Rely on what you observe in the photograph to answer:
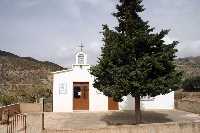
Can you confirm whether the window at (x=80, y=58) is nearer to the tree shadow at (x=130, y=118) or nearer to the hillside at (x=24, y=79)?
the tree shadow at (x=130, y=118)

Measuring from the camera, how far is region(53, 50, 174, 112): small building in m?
30.9

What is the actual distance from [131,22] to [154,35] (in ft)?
4.44

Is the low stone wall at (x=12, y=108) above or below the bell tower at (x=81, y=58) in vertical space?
below

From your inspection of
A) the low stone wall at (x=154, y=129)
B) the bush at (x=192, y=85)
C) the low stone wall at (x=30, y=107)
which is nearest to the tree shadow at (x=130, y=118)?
the low stone wall at (x=30, y=107)

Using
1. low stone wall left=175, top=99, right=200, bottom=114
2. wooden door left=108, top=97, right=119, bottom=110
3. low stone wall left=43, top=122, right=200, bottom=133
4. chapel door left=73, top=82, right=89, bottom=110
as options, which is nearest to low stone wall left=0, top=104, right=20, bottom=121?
chapel door left=73, top=82, right=89, bottom=110

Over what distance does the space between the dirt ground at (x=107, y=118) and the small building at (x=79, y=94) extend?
1.63 meters

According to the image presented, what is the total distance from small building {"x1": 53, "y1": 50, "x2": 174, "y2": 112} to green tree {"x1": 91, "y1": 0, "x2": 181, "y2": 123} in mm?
9950

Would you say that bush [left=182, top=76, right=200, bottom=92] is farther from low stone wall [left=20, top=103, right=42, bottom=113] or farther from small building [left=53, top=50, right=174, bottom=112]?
low stone wall [left=20, top=103, right=42, bottom=113]

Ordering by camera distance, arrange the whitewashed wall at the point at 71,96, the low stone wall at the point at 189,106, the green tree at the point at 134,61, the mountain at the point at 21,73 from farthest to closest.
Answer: the mountain at the point at 21,73 < the whitewashed wall at the point at 71,96 < the low stone wall at the point at 189,106 < the green tree at the point at 134,61

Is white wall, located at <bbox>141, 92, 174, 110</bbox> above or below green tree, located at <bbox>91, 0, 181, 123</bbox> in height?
below

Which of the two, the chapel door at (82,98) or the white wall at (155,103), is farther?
the white wall at (155,103)

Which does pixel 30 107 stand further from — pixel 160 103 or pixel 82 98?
pixel 160 103

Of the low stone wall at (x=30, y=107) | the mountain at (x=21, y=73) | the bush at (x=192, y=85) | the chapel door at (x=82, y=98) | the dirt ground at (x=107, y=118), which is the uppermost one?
the mountain at (x=21, y=73)

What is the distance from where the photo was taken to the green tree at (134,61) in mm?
19594
